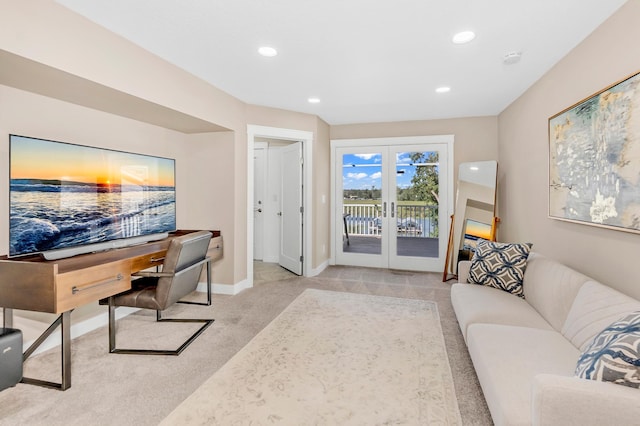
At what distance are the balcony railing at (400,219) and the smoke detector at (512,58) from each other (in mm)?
2485

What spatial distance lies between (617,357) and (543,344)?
0.67m

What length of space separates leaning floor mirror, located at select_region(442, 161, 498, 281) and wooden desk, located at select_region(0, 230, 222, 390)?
398 centimetres

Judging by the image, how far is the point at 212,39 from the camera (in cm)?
234

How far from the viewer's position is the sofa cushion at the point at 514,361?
128cm

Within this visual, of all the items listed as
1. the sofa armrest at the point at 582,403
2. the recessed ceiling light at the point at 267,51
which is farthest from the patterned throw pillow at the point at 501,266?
the recessed ceiling light at the point at 267,51

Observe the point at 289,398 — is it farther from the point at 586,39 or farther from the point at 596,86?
the point at 586,39

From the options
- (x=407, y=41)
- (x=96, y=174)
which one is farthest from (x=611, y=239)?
(x=96, y=174)

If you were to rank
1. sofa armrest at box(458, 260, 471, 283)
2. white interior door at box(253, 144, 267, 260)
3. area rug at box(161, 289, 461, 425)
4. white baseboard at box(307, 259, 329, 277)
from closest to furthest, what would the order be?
1. area rug at box(161, 289, 461, 425)
2. sofa armrest at box(458, 260, 471, 283)
3. white baseboard at box(307, 259, 329, 277)
4. white interior door at box(253, 144, 267, 260)

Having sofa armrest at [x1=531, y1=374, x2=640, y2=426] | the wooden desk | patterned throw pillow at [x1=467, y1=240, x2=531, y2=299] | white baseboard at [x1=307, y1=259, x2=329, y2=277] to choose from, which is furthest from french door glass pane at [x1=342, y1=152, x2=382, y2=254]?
sofa armrest at [x1=531, y1=374, x2=640, y2=426]

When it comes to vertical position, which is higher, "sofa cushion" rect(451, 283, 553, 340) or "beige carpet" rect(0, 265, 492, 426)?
"sofa cushion" rect(451, 283, 553, 340)

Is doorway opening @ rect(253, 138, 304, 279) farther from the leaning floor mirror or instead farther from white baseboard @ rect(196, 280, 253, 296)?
the leaning floor mirror

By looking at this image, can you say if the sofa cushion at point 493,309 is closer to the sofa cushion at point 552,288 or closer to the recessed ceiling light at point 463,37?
the sofa cushion at point 552,288

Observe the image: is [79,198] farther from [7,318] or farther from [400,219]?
[400,219]

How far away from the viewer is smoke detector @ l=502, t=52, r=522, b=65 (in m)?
2.59
